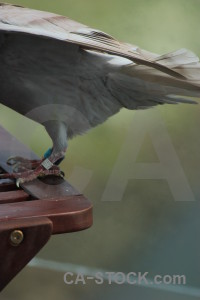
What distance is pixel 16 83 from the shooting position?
1266mm

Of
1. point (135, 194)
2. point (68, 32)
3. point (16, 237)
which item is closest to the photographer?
point (16, 237)

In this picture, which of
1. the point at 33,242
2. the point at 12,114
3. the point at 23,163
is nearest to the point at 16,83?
the point at 23,163

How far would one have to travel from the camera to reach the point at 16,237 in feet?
3.13

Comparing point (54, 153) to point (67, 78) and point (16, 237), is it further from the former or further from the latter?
→ point (16, 237)

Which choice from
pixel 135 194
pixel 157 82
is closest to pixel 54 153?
pixel 157 82

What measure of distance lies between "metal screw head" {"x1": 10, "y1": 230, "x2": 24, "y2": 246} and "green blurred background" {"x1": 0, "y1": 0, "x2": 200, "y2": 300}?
40.8 inches

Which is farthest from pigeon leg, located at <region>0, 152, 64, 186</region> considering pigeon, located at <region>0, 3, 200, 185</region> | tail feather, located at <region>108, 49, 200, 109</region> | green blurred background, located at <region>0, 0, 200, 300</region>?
green blurred background, located at <region>0, 0, 200, 300</region>

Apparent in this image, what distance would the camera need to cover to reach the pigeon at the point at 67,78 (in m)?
1.22

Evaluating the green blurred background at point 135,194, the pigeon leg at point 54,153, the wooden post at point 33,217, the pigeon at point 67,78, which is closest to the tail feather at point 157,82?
the pigeon at point 67,78

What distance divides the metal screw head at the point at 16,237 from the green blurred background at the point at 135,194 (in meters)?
1.04

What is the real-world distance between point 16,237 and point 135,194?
1.17 metres

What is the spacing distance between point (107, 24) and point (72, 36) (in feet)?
3.28

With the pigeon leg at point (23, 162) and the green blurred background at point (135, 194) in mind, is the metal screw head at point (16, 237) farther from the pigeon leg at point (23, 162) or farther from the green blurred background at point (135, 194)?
the green blurred background at point (135, 194)

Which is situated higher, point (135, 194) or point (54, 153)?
point (54, 153)
